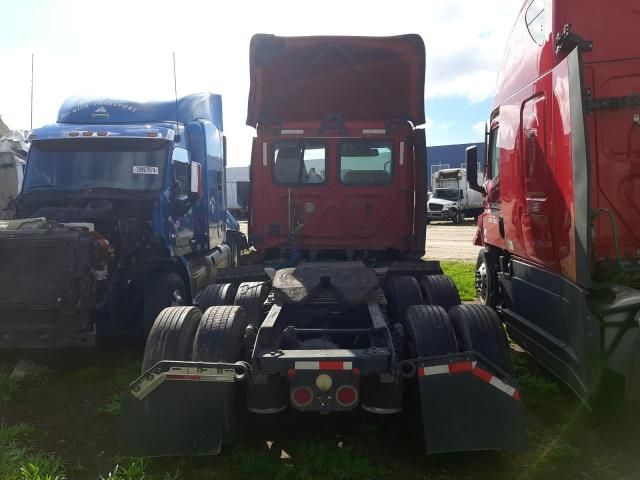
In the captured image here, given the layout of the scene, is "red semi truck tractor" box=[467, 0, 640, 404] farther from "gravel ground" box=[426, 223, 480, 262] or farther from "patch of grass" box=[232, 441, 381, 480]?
"gravel ground" box=[426, 223, 480, 262]

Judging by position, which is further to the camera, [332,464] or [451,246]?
[451,246]

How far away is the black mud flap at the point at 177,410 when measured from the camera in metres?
3.39

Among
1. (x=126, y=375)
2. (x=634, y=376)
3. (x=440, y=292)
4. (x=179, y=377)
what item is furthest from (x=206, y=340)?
(x=634, y=376)

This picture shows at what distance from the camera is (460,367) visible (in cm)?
329

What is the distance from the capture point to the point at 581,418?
4406 millimetres

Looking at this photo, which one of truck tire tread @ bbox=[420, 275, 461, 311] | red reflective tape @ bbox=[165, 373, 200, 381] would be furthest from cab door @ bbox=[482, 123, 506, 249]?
red reflective tape @ bbox=[165, 373, 200, 381]

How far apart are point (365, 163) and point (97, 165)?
11.2 ft

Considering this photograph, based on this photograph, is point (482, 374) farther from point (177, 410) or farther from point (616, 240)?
point (177, 410)

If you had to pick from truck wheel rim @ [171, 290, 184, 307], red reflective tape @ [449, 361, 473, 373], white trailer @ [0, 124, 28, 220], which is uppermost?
white trailer @ [0, 124, 28, 220]

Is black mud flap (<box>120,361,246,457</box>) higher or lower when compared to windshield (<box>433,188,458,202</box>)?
lower

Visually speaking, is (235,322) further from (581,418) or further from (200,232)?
(200,232)

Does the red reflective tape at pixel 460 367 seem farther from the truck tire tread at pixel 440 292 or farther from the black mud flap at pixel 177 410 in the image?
the truck tire tread at pixel 440 292

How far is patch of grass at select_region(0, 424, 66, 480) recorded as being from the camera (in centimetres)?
357

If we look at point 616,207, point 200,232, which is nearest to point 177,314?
point 616,207
